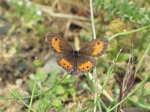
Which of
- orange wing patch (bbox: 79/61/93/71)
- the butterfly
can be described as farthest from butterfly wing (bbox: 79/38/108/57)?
orange wing patch (bbox: 79/61/93/71)

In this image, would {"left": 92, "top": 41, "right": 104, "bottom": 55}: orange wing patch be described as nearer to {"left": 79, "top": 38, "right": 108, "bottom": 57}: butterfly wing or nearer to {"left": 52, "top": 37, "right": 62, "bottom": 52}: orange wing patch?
{"left": 79, "top": 38, "right": 108, "bottom": 57}: butterfly wing

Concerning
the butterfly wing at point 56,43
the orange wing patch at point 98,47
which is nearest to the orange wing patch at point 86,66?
the orange wing patch at point 98,47

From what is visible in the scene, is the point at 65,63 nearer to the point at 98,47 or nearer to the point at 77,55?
the point at 77,55

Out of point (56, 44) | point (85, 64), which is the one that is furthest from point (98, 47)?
point (56, 44)

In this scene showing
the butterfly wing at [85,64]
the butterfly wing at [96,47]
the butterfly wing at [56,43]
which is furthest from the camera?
the butterfly wing at [56,43]

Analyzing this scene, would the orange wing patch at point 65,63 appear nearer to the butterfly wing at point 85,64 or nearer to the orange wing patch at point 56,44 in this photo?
the butterfly wing at point 85,64

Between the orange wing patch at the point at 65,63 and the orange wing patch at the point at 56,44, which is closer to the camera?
the orange wing patch at the point at 65,63

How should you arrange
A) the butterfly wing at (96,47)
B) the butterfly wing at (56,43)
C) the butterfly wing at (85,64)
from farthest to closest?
1. the butterfly wing at (56,43)
2. the butterfly wing at (96,47)
3. the butterfly wing at (85,64)

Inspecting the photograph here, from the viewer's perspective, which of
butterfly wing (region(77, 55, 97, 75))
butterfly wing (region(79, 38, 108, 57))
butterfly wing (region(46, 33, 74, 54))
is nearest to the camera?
butterfly wing (region(77, 55, 97, 75))
